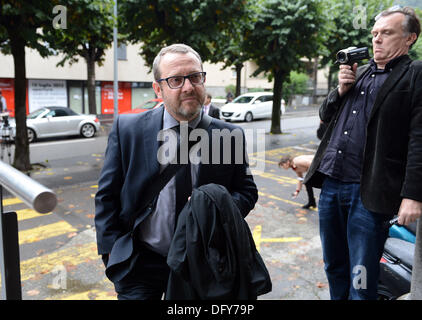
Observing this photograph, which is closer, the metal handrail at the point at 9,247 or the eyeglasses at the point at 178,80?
the metal handrail at the point at 9,247

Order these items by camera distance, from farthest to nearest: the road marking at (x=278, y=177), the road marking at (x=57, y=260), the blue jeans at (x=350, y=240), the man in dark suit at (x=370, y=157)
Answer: the road marking at (x=278, y=177), the road marking at (x=57, y=260), the blue jeans at (x=350, y=240), the man in dark suit at (x=370, y=157)

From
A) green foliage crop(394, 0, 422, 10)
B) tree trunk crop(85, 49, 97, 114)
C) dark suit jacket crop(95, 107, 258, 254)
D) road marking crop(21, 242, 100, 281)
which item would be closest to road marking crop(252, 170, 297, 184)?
road marking crop(21, 242, 100, 281)

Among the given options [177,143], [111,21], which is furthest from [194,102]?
[111,21]

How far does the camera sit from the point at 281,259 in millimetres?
4613

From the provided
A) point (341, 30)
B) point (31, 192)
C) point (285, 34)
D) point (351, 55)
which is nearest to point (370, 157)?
point (351, 55)

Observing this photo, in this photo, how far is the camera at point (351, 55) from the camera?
2527mm

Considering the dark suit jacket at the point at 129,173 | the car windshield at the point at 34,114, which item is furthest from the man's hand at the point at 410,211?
the car windshield at the point at 34,114

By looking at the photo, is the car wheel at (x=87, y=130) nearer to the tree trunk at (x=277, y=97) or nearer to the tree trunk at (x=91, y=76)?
the tree trunk at (x=91, y=76)

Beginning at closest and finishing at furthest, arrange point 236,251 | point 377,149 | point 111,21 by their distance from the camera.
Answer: point 236,251, point 377,149, point 111,21

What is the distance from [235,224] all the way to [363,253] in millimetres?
1261

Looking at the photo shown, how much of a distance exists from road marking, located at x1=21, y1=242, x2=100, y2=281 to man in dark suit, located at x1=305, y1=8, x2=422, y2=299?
3064 mm

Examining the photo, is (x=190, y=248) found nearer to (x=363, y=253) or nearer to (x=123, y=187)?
(x=123, y=187)

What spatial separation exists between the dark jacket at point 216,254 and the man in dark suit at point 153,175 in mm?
415

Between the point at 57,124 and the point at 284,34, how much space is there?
Answer: 30.1 feet
